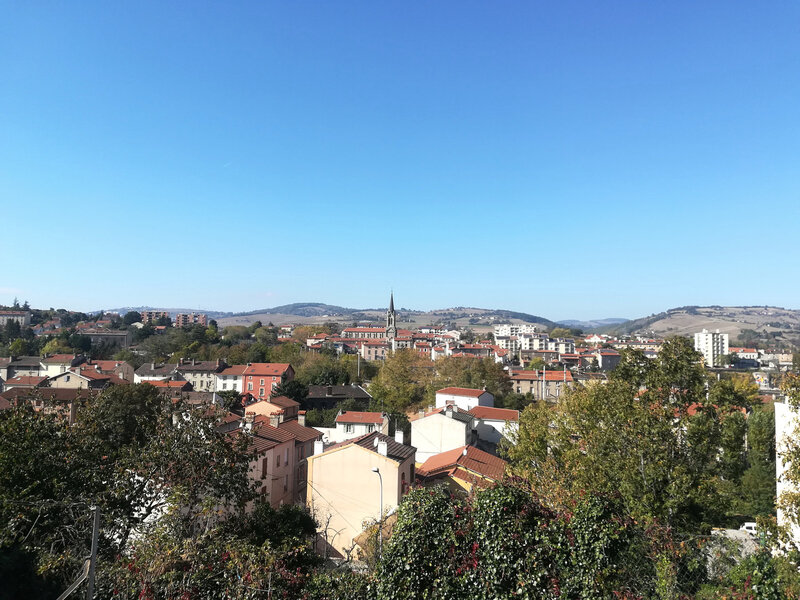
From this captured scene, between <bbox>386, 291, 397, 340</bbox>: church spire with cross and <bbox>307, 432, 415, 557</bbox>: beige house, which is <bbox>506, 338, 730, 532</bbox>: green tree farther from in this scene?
<bbox>386, 291, 397, 340</bbox>: church spire with cross

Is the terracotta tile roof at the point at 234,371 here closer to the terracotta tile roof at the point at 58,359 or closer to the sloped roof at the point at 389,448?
the terracotta tile roof at the point at 58,359

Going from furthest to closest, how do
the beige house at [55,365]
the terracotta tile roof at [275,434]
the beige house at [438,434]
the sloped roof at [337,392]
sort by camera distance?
the beige house at [55,365] → the sloped roof at [337,392] → the beige house at [438,434] → the terracotta tile roof at [275,434]

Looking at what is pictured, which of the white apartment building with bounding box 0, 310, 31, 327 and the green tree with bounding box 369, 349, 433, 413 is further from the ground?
the white apartment building with bounding box 0, 310, 31, 327

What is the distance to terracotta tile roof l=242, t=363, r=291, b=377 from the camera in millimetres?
60625

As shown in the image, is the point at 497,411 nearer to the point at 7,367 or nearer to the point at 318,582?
the point at 318,582

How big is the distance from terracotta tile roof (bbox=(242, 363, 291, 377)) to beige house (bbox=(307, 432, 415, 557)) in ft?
138

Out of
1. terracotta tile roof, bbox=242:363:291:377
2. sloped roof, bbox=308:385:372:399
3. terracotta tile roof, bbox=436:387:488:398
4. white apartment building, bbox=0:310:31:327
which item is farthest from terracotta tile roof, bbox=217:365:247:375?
white apartment building, bbox=0:310:31:327

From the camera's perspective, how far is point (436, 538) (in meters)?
7.98

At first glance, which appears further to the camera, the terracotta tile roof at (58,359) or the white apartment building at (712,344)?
the white apartment building at (712,344)

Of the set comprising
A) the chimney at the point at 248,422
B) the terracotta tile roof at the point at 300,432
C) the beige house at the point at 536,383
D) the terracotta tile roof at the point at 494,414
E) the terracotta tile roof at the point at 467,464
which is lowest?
the beige house at the point at 536,383

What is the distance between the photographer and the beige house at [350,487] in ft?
61.5

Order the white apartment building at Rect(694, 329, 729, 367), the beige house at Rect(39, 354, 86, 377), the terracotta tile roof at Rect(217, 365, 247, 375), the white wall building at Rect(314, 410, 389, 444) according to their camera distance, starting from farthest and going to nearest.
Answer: the white apartment building at Rect(694, 329, 729, 367)
the beige house at Rect(39, 354, 86, 377)
the terracotta tile roof at Rect(217, 365, 247, 375)
the white wall building at Rect(314, 410, 389, 444)

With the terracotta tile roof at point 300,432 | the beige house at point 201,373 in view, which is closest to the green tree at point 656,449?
the terracotta tile roof at point 300,432

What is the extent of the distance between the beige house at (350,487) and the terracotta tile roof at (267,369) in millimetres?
41922
